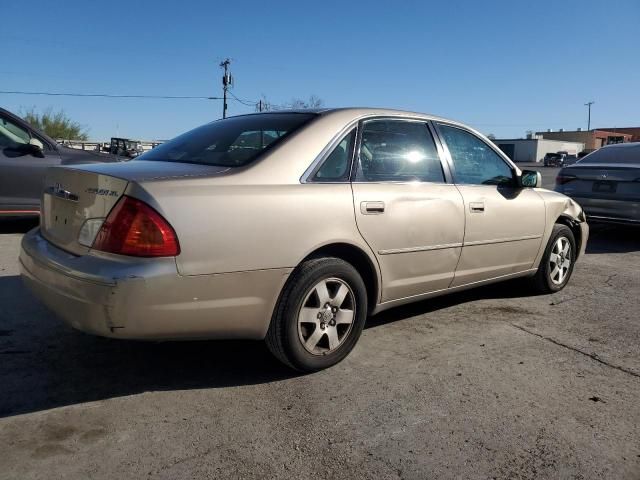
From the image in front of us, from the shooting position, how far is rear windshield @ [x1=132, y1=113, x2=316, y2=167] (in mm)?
3324

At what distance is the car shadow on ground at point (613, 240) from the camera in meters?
7.98

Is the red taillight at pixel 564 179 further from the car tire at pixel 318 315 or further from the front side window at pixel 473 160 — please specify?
the car tire at pixel 318 315

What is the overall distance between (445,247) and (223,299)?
175 centimetres

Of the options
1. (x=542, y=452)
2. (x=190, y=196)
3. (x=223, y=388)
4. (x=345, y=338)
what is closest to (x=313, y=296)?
(x=345, y=338)

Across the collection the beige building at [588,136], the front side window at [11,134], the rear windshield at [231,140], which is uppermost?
the beige building at [588,136]

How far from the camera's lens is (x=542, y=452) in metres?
2.53

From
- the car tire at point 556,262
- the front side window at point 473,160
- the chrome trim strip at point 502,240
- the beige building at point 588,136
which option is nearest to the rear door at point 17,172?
the front side window at point 473,160

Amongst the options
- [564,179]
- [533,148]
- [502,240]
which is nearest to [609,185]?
[564,179]

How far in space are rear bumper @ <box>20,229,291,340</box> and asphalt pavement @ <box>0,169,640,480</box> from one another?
0.42 metres

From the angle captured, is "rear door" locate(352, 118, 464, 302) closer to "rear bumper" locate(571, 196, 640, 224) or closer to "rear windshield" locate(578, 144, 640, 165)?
"rear bumper" locate(571, 196, 640, 224)

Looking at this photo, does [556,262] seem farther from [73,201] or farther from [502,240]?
[73,201]

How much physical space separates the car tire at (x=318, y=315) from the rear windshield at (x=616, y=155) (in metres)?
6.70

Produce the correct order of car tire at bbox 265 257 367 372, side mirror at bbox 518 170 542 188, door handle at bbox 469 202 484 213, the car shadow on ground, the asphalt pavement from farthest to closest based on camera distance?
the car shadow on ground, side mirror at bbox 518 170 542 188, door handle at bbox 469 202 484 213, car tire at bbox 265 257 367 372, the asphalt pavement

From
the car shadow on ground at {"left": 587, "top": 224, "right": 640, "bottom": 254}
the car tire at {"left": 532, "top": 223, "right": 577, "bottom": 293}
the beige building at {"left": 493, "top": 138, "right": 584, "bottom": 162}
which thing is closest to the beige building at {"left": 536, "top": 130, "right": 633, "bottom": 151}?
the beige building at {"left": 493, "top": 138, "right": 584, "bottom": 162}
